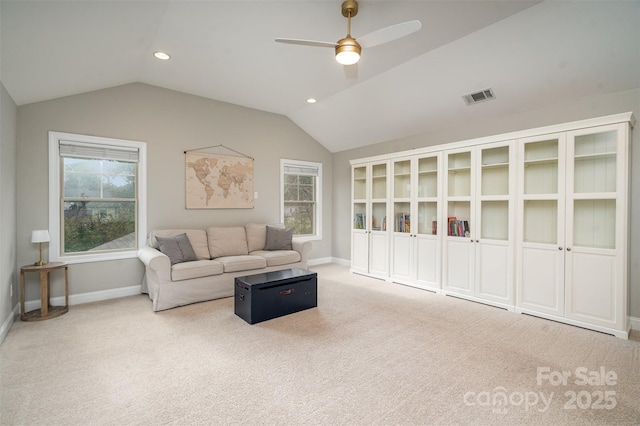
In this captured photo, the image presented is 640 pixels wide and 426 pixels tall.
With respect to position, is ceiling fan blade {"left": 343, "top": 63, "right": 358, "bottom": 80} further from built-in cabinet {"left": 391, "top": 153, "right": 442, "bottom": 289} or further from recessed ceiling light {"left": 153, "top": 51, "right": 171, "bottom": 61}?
recessed ceiling light {"left": 153, "top": 51, "right": 171, "bottom": 61}

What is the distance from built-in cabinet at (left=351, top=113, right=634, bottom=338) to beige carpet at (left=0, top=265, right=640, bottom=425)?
0.37 m

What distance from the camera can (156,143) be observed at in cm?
454

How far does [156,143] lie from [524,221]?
516 cm

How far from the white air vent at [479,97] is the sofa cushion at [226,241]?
392 centimetres

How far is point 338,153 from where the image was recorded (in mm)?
6691

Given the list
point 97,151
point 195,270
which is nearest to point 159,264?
point 195,270

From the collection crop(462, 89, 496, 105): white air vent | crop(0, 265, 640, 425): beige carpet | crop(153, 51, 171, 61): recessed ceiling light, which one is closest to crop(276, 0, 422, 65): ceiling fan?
crop(153, 51, 171, 61): recessed ceiling light

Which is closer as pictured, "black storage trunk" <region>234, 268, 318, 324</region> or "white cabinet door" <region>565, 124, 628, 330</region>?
"white cabinet door" <region>565, 124, 628, 330</region>

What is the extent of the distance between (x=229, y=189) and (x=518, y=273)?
4.44 metres

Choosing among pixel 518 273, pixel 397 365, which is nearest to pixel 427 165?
pixel 518 273

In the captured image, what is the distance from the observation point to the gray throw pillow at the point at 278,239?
518 cm

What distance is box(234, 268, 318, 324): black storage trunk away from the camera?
330 centimetres

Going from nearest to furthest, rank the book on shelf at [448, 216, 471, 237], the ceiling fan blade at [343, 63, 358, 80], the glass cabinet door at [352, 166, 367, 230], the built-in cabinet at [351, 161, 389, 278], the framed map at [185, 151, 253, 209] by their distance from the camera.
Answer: the ceiling fan blade at [343, 63, 358, 80] < the book on shelf at [448, 216, 471, 237] < the framed map at [185, 151, 253, 209] < the built-in cabinet at [351, 161, 389, 278] < the glass cabinet door at [352, 166, 367, 230]

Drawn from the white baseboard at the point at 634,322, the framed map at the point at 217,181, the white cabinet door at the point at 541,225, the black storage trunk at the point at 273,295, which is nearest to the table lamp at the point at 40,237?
the framed map at the point at 217,181
